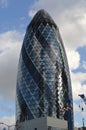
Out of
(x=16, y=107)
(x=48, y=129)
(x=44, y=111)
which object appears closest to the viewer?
(x=48, y=129)

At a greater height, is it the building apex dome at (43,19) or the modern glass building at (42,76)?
the building apex dome at (43,19)

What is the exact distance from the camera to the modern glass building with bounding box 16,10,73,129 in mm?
125500

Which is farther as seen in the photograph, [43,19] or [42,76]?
[43,19]

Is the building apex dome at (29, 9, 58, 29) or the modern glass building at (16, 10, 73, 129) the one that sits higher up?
the building apex dome at (29, 9, 58, 29)

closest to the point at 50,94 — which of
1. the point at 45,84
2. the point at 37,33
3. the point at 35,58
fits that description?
the point at 45,84

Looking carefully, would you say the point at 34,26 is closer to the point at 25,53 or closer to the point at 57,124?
the point at 25,53

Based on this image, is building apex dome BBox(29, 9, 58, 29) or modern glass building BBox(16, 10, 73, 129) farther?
building apex dome BBox(29, 9, 58, 29)

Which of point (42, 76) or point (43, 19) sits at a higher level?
point (43, 19)

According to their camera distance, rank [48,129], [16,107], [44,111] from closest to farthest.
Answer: [48,129]
[44,111]
[16,107]

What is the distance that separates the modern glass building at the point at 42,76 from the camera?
126 meters

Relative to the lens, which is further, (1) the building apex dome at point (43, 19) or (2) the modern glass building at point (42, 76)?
(1) the building apex dome at point (43, 19)

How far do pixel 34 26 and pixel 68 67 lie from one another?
18.0 metres

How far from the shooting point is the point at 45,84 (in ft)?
417

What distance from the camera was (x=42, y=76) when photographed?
12762cm
